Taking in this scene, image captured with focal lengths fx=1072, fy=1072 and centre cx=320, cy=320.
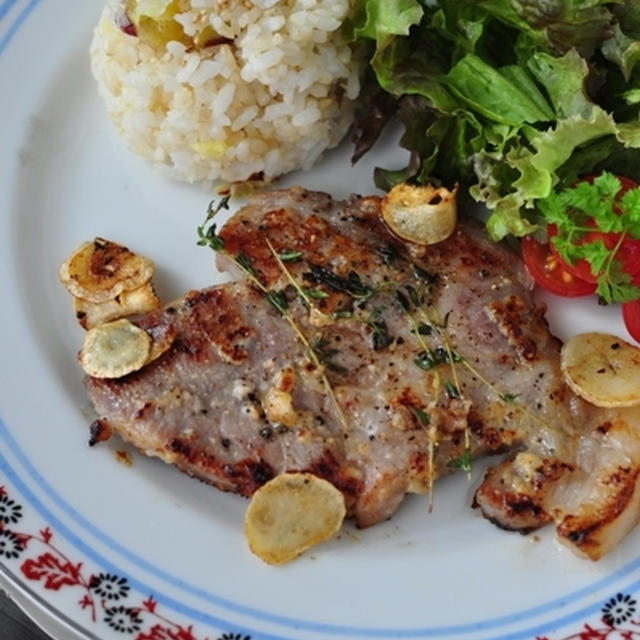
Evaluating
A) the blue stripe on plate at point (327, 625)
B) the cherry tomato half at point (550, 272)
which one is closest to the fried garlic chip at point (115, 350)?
the blue stripe on plate at point (327, 625)

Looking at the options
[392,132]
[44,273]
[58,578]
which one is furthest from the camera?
[392,132]

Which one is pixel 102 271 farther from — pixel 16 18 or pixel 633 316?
pixel 633 316

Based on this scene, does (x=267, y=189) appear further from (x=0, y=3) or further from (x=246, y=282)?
(x=0, y=3)

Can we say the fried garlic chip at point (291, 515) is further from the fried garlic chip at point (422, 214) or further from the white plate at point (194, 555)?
the fried garlic chip at point (422, 214)

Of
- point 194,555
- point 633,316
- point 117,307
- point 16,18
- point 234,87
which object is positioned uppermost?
point 16,18

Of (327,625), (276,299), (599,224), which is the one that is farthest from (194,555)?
(599,224)

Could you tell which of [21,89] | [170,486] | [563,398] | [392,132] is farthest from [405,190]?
[21,89]
